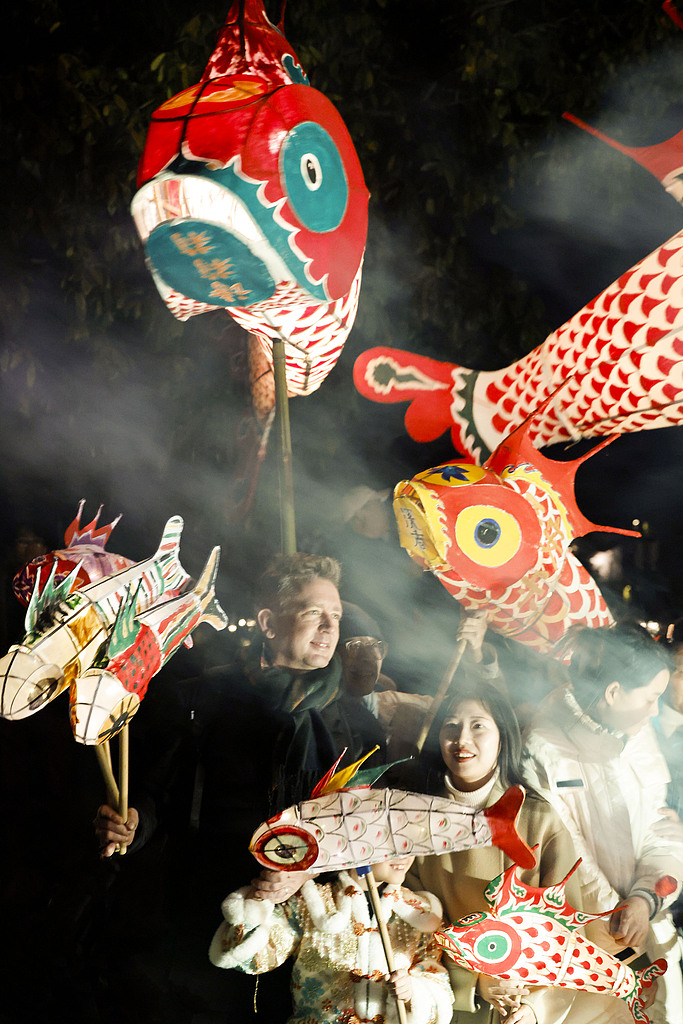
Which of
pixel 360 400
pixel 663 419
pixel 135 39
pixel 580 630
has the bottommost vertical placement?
pixel 580 630

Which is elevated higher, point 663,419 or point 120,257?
point 120,257

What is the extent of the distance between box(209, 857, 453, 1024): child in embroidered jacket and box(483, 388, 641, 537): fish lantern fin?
2.66 ft

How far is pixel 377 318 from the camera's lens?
5.90 ft

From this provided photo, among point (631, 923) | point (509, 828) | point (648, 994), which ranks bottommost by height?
point (648, 994)

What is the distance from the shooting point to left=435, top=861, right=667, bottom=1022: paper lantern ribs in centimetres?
161

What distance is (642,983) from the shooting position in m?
1.64

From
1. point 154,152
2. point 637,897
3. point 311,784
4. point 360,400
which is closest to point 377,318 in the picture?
point 360,400

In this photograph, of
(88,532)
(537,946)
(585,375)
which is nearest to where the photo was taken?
(537,946)

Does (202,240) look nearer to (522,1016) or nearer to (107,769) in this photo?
(107,769)

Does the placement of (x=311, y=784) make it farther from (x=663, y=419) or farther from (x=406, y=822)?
(x=663, y=419)

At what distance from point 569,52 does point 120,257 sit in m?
1.06


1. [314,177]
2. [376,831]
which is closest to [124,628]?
[376,831]

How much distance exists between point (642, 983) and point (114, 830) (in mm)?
1124

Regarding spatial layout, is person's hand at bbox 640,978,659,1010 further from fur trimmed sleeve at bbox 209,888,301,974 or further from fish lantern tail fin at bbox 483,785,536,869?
fur trimmed sleeve at bbox 209,888,301,974
